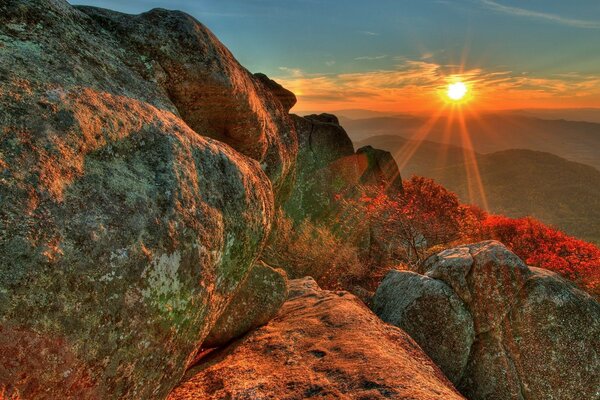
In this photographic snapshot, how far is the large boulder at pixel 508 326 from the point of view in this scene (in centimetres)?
827

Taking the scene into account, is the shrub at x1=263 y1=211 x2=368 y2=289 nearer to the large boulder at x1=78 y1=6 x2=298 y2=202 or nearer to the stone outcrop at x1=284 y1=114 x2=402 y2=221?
the stone outcrop at x1=284 y1=114 x2=402 y2=221

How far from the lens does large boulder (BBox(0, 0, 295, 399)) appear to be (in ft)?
10.2

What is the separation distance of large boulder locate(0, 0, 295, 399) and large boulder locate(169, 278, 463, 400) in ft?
3.54

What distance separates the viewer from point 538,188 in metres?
134

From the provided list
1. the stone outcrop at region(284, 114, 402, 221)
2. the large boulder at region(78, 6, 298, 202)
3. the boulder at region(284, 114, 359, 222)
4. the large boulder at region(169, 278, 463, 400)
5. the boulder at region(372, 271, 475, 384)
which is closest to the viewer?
the large boulder at region(169, 278, 463, 400)

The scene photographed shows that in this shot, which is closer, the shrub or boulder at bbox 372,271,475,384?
boulder at bbox 372,271,475,384

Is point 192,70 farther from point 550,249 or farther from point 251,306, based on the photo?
point 550,249

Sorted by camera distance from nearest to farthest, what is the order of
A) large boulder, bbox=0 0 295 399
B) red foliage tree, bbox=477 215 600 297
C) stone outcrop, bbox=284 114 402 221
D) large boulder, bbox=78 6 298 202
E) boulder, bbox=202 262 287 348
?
large boulder, bbox=0 0 295 399 → large boulder, bbox=78 6 298 202 → boulder, bbox=202 262 287 348 → red foliage tree, bbox=477 215 600 297 → stone outcrop, bbox=284 114 402 221

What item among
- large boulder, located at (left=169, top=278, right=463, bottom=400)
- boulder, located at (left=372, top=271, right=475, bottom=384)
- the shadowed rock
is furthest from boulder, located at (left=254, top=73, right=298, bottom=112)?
the shadowed rock

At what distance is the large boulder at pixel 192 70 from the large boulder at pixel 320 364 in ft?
12.5

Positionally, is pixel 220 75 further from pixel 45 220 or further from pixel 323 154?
pixel 323 154

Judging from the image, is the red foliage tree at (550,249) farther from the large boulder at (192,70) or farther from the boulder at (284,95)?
the large boulder at (192,70)

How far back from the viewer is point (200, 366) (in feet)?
19.5

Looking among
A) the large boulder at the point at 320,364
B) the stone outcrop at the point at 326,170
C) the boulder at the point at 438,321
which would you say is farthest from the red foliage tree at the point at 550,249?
the large boulder at the point at 320,364
